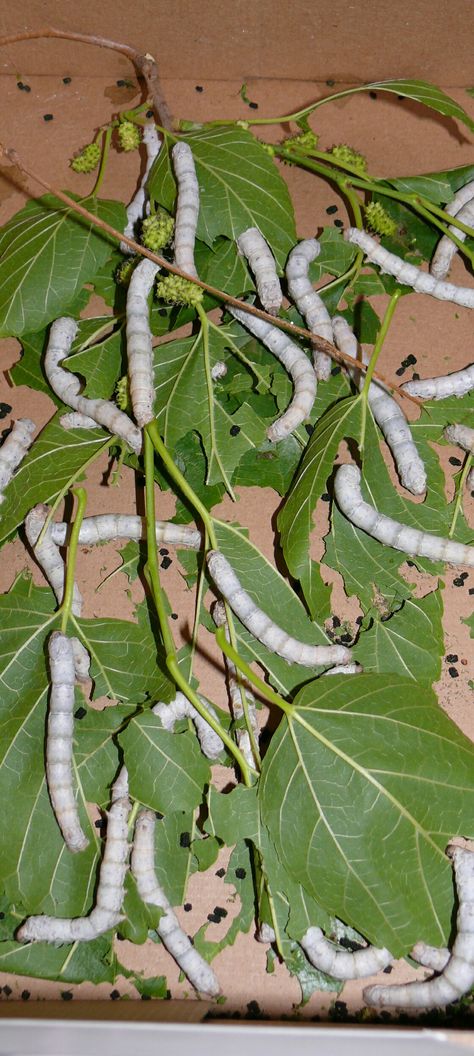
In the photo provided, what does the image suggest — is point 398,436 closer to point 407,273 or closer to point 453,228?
point 407,273

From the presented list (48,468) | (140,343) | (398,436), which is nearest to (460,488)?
(398,436)

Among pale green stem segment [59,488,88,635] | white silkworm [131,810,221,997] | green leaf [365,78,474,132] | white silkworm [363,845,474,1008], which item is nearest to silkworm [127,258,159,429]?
pale green stem segment [59,488,88,635]

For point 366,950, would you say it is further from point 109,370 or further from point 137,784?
point 109,370

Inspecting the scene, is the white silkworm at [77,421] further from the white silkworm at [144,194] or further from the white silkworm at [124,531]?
the white silkworm at [144,194]

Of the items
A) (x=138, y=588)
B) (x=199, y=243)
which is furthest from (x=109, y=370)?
(x=138, y=588)

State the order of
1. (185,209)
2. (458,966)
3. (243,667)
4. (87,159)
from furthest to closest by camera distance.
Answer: (87,159) < (185,209) < (458,966) < (243,667)
